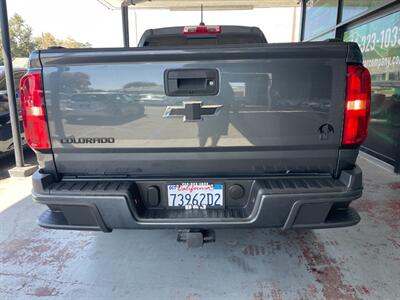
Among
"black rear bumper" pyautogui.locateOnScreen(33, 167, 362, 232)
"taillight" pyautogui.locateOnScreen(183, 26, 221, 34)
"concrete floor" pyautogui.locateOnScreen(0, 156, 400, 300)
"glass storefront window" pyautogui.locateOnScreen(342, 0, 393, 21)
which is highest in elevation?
"glass storefront window" pyautogui.locateOnScreen(342, 0, 393, 21)

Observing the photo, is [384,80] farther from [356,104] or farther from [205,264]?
[205,264]

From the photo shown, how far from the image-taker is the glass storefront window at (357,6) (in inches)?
213

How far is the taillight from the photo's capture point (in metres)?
3.34

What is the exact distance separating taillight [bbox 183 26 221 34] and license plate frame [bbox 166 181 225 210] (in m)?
1.86

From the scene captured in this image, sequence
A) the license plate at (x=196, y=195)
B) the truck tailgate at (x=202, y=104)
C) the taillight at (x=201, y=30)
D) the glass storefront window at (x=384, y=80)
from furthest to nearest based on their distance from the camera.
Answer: the glass storefront window at (x=384, y=80)
the taillight at (x=201, y=30)
the license plate at (x=196, y=195)
the truck tailgate at (x=202, y=104)

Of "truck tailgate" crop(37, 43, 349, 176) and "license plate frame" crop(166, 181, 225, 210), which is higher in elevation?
"truck tailgate" crop(37, 43, 349, 176)

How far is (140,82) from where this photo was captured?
2.00m

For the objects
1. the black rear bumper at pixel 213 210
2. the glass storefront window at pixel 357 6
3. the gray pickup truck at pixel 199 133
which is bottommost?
the black rear bumper at pixel 213 210

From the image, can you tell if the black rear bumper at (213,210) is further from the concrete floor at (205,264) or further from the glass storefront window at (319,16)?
the glass storefront window at (319,16)

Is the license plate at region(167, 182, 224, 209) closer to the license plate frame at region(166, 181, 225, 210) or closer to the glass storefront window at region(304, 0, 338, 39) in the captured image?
the license plate frame at region(166, 181, 225, 210)

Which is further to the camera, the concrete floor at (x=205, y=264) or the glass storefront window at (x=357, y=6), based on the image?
the glass storefront window at (x=357, y=6)

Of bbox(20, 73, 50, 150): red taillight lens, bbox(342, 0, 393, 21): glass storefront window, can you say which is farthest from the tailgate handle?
bbox(342, 0, 393, 21): glass storefront window

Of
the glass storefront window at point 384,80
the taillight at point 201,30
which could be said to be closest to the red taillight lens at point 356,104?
the taillight at point 201,30

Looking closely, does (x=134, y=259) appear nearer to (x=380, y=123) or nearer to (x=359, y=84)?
(x=359, y=84)
